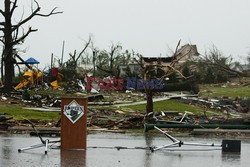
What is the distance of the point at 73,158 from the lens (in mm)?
11938

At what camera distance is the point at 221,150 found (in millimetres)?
14734

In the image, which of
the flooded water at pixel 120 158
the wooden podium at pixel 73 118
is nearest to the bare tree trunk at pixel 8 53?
the flooded water at pixel 120 158

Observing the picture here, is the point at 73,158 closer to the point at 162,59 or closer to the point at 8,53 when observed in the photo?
the point at 8,53

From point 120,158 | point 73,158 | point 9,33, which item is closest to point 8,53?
point 9,33

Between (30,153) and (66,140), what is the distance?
1.09 m

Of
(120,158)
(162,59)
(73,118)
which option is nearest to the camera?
(120,158)

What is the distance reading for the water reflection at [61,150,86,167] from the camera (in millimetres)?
10969

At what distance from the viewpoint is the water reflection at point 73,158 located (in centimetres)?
1097

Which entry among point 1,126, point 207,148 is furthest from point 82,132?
point 1,126

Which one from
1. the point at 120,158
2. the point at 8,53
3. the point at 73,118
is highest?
the point at 8,53

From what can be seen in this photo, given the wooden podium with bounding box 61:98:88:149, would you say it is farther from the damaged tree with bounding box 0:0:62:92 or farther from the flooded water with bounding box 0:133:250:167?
the damaged tree with bounding box 0:0:62:92

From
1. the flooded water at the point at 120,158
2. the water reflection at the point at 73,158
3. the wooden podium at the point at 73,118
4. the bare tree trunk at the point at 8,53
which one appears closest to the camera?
the water reflection at the point at 73,158

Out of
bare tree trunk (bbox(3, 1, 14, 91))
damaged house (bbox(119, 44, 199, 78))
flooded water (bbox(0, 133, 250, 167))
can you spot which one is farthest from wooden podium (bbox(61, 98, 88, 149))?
bare tree trunk (bbox(3, 1, 14, 91))

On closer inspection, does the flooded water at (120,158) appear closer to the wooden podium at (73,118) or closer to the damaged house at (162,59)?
the wooden podium at (73,118)
